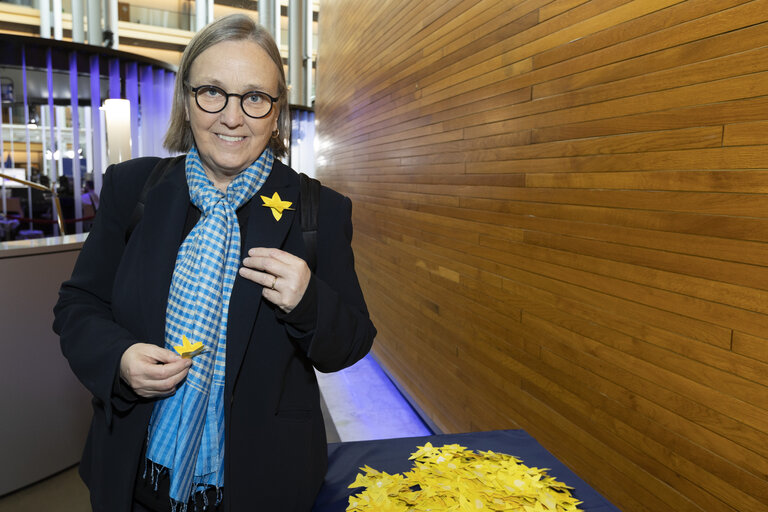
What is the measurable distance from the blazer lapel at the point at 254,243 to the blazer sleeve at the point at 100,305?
200 millimetres

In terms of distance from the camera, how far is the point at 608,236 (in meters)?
1.88

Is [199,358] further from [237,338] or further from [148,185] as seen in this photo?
[148,185]

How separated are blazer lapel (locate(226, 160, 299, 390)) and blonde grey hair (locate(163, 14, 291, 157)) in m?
0.15

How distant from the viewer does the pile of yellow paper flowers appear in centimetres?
112

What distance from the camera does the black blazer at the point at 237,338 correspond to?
1.08 metres

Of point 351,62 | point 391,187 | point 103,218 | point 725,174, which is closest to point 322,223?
point 103,218

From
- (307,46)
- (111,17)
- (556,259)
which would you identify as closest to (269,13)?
(307,46)

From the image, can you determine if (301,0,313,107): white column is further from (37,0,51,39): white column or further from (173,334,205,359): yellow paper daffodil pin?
(173,334,205,359): yellow paper daffodil pin

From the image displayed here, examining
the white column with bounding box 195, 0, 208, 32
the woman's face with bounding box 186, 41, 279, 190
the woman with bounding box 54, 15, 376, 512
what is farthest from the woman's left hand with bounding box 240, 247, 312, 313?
the white column with bounding box 195, 0, 208, 32

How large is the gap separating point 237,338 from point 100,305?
0.35 metres

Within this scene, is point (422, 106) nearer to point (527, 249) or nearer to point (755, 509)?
point (527, 249)

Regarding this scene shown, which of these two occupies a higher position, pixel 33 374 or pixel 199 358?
pixel 199 358

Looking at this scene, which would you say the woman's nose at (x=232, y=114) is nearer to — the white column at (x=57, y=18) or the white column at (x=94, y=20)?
the white column at (x=94, y=20)

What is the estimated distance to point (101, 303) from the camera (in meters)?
1.21
